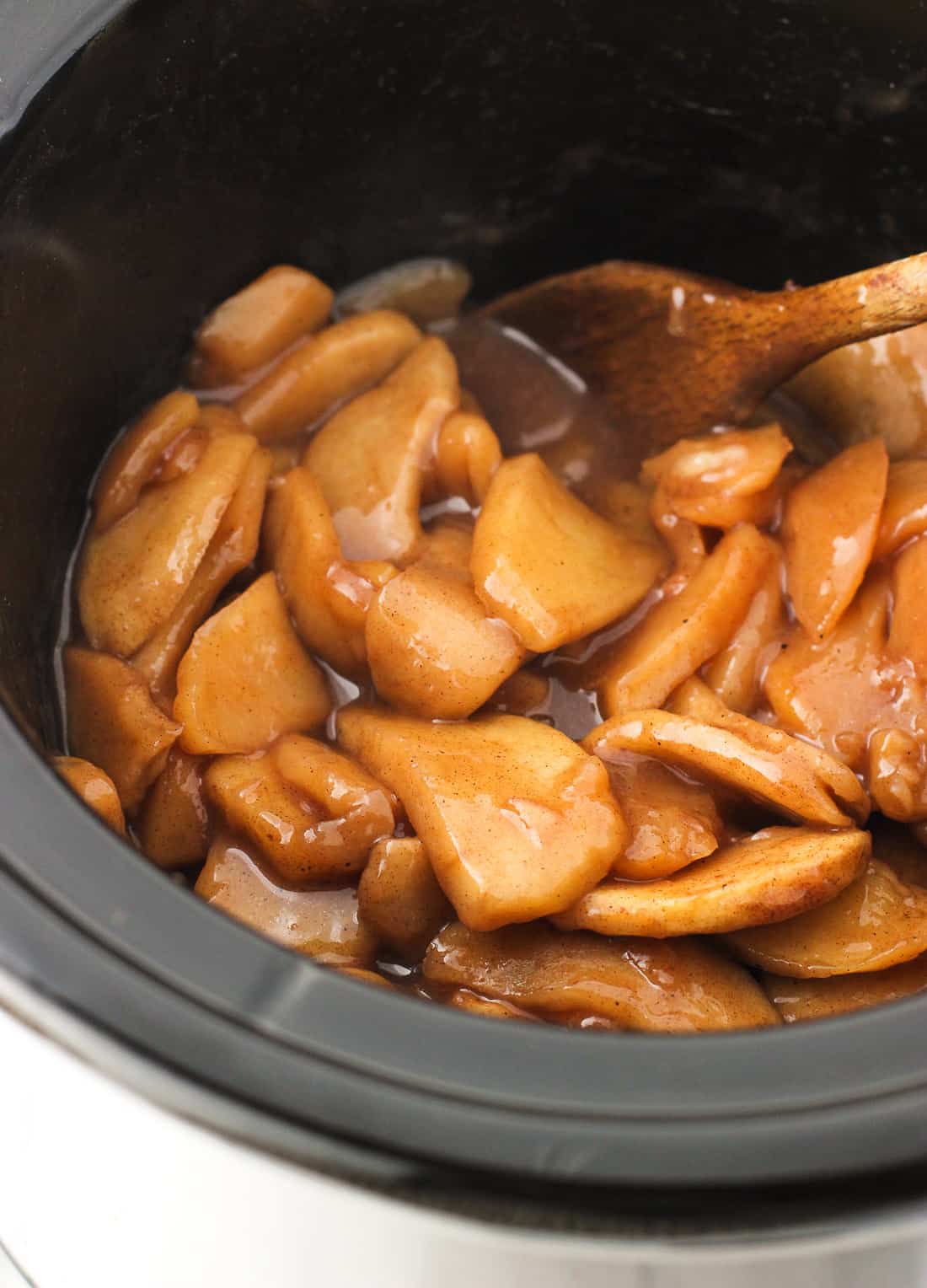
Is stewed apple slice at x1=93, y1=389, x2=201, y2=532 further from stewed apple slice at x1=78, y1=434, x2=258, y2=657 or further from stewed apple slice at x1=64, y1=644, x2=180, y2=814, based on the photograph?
stewed apple slice at x1=64, y1=644, x2=180, y2=814

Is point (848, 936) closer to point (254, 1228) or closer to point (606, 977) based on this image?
point (606, 977)

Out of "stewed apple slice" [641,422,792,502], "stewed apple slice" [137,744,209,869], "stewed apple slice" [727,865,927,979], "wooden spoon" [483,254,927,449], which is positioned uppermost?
"stewed apple slice" [137,744,209,869]

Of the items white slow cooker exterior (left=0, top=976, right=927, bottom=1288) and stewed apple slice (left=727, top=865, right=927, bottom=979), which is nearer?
white slow cooker exterior (left=0, top=976, right=927, bottom=1288)

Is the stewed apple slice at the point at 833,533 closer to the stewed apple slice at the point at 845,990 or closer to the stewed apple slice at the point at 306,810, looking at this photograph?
the stewed apple slice at the point at 845,990

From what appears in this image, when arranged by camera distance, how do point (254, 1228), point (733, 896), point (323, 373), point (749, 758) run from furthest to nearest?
point (323, 373), point (749, 758), point (733, 896), point (254, 1228)

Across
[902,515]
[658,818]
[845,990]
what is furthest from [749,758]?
[902,515]

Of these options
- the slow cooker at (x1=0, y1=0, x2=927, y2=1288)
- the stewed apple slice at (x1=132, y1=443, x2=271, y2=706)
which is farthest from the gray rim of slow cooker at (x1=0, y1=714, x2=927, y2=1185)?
the stewed apple slice at (x1=132, y1=443, x2=271, y2=706)

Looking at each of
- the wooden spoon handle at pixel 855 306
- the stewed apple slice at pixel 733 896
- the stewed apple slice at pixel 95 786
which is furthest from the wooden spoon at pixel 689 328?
the stewed apple slice at pixel 95 786
